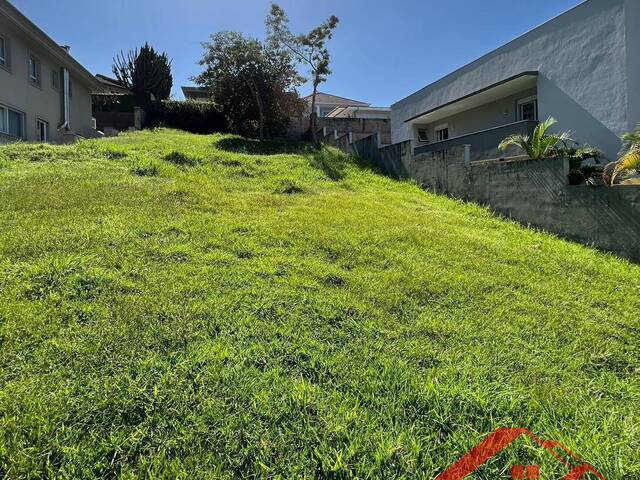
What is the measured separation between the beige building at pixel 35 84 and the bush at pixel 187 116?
5399 millimetres

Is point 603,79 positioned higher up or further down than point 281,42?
further down

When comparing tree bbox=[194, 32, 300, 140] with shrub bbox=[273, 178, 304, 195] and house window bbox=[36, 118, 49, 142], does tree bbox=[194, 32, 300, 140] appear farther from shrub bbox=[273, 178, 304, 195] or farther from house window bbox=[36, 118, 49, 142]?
shrub bbox=[273, 178, 304, 195]

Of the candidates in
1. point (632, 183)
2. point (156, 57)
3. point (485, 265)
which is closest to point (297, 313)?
point (485, 265)

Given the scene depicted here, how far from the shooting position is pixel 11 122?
502 inches

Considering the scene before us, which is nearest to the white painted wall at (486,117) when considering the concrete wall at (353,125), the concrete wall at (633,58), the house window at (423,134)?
the house window at (423,134)

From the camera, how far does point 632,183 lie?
21.9 ft

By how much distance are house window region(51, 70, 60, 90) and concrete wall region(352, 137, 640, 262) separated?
1455 cm


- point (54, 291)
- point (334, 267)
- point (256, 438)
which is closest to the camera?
point (256, 438)

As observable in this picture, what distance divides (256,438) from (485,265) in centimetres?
393

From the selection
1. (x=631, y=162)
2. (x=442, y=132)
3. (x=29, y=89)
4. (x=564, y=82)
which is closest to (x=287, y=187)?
(x=631, y=162)

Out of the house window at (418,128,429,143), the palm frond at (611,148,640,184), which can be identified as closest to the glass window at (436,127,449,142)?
the house window at (418,128,429,143)

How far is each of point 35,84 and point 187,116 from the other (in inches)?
388

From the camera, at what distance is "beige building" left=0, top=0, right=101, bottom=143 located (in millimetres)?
12273

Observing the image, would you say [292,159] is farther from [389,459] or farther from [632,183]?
[389,459]
